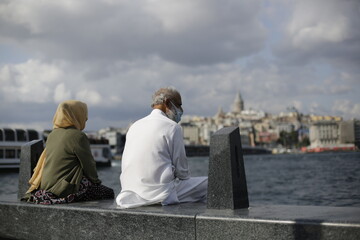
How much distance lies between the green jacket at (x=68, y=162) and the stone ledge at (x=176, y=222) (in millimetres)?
239

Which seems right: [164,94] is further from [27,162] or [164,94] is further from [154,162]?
[27,162]

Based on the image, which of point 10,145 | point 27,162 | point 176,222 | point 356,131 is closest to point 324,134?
point 356,131

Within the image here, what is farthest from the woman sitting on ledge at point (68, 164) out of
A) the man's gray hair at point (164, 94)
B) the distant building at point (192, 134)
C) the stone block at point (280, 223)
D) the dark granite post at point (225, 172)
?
the distant building at point (192, 134)

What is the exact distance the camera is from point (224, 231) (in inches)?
132

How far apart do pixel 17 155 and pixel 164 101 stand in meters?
43.0

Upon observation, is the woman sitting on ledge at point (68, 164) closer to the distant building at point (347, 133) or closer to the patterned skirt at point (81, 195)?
the patterned skirt at point (81, 195)

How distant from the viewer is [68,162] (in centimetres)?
468

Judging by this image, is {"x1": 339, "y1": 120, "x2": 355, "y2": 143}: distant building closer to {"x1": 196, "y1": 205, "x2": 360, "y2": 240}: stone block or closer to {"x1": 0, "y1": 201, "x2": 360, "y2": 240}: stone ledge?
{"x1": 0, "y1": 201, "x2": 360, "y2": 240}: stone ledge

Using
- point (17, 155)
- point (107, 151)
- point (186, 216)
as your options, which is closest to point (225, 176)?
point (186, 216)

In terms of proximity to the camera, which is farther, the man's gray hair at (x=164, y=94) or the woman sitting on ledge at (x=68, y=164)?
the woman sitting on ledge at (x=68, y=164)

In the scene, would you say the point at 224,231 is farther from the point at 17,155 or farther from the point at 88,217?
the point at 17,155

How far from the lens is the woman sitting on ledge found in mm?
4672

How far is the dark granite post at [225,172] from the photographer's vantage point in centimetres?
370

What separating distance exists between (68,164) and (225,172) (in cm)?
171
